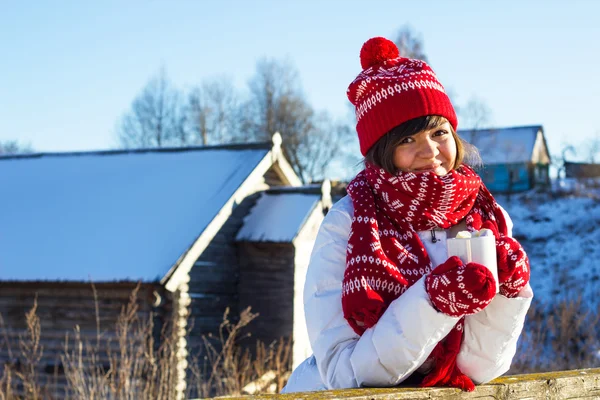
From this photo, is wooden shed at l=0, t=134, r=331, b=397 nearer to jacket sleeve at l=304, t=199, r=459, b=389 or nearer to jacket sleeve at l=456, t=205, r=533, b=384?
jacket sleeve at l=304, t=199, r=459, b=389

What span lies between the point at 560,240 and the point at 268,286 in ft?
60.0

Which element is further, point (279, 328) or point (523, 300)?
point (279, 328)

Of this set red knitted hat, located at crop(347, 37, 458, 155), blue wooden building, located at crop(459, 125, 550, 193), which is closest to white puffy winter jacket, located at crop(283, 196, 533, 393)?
red knitted hat, located at crop(347, 37, 458, 155)

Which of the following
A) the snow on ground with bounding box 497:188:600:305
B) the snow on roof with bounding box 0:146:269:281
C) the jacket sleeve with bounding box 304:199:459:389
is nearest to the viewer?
the jacket sleeve with bounding box 304:199:459:389

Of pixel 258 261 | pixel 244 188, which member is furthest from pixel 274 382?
pixel 244 188

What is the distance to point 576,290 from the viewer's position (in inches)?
922

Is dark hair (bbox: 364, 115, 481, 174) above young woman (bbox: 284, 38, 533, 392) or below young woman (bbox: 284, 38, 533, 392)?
above

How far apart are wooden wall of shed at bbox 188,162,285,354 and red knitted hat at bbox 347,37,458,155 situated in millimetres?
9613

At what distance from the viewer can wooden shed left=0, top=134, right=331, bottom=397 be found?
11.4 metres

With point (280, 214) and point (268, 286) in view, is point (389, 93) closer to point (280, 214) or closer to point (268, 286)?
point (268, 286)

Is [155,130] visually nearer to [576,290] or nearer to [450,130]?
[576,290]

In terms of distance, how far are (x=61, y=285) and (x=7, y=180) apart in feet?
15.6

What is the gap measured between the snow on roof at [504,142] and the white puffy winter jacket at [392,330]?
Result: 35257 mm

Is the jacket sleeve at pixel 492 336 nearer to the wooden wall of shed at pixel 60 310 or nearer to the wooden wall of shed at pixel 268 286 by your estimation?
the wooden wall of shed at pixel 60 310
